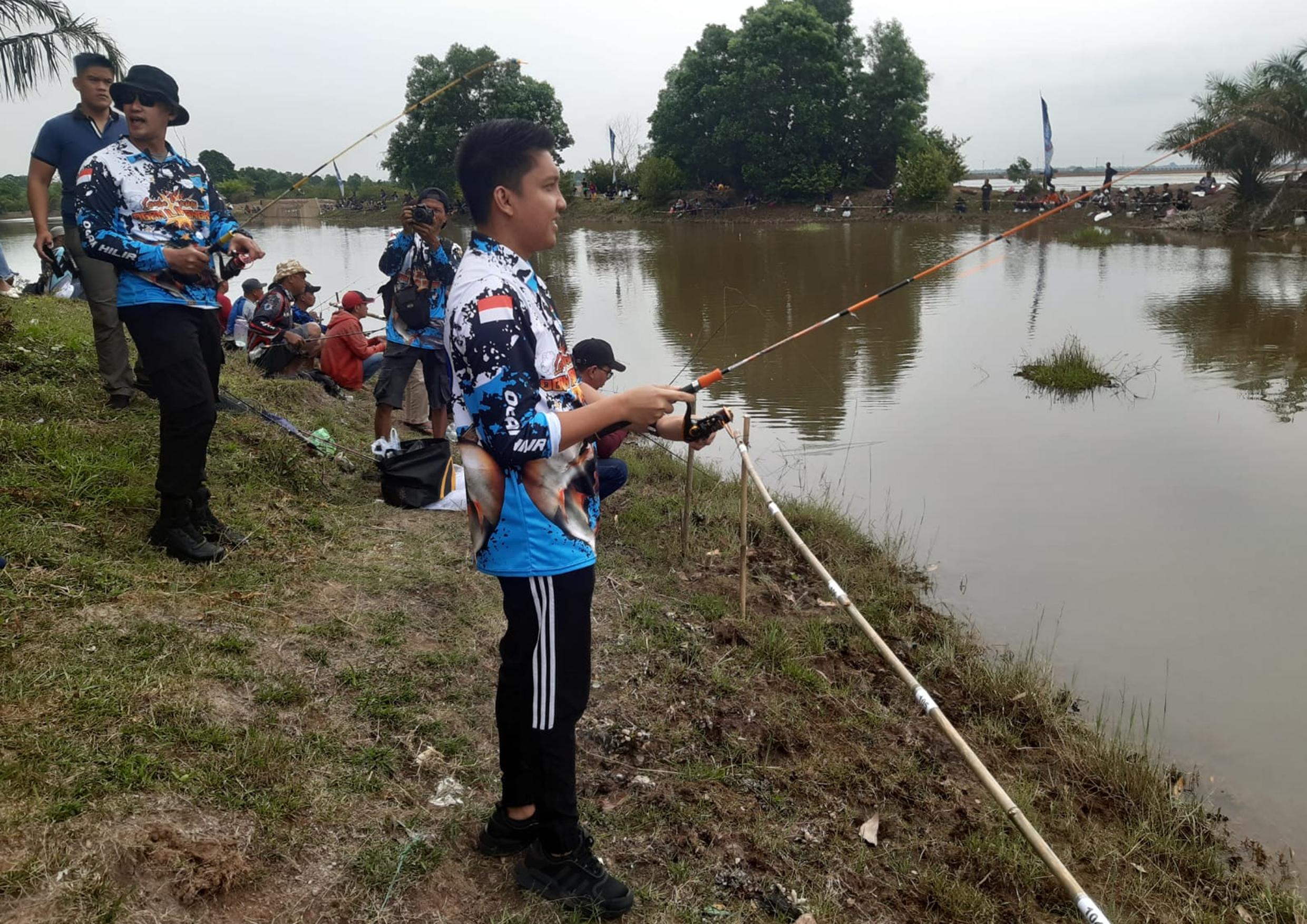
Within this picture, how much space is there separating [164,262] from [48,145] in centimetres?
263

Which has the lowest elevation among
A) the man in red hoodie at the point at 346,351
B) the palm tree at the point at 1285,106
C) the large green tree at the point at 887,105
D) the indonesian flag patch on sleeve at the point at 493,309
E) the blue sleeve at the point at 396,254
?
the man in red hoodie at the point at 346,351

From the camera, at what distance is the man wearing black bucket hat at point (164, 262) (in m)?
3.46

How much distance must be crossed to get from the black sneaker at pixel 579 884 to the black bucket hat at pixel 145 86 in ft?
10.3

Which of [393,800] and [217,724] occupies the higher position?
[217,724]

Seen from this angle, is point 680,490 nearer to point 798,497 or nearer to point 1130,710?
point 798,497

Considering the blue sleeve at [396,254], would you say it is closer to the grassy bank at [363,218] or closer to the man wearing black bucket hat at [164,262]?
the man wearing black bucket hat at [164,262]

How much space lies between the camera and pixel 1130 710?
4270 mm

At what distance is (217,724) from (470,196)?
1686 mm

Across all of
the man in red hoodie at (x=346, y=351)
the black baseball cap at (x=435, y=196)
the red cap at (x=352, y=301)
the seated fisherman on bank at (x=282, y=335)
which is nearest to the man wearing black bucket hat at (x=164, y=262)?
the black baseball cap at (x=435, y=196)

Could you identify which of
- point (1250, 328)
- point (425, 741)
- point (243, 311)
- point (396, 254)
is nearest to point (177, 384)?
point (425, 741)

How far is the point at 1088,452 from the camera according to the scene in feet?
25.2

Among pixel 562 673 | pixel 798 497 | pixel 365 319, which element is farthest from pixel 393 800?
pixel 365 319

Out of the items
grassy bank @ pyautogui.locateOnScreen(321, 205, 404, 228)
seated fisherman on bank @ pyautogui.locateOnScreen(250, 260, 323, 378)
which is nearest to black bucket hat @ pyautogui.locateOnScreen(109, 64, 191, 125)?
seated fisherman on bank @ pyautogui.locateOnScreen(250, 260, 323, 378)

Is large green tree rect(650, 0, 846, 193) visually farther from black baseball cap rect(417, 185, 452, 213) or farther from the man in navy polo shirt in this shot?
the man in navy polo shirt
